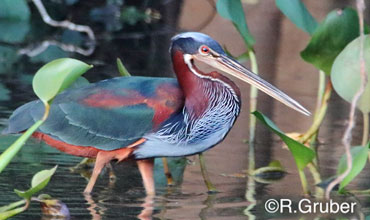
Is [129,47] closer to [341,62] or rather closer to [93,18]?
[93,18]

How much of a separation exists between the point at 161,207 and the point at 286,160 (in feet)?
5.99

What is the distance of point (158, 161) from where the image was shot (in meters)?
6.89

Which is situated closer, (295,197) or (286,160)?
(295,197)

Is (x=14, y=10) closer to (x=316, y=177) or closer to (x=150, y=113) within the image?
(x=316, y=177)

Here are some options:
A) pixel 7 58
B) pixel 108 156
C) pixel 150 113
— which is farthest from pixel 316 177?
pixel 7 58

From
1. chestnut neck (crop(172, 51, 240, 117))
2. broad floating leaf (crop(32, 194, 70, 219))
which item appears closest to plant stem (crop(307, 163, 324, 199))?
chestnut neck (crop(172, 51, 240, 117))

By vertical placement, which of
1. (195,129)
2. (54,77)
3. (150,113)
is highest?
(54,77)

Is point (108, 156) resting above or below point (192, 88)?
below

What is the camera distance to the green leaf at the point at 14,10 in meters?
12.5

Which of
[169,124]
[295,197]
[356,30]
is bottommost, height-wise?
[295,197]

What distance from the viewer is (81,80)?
6559 millimetres

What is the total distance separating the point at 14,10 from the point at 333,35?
7.03 metres

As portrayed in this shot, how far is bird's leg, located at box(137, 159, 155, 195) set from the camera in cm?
599

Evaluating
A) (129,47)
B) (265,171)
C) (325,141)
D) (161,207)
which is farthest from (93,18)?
(161,207)
